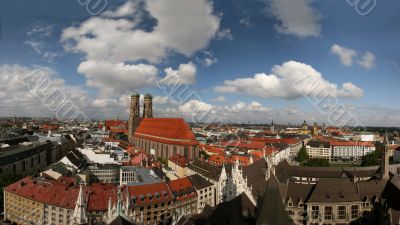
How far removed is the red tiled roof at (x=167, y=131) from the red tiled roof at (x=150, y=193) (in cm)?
4893

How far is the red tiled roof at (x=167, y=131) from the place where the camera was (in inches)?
4129

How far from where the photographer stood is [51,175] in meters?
67.2

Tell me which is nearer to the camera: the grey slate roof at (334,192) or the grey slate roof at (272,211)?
the grey slate roof at (272,211)

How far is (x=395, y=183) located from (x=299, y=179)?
23.3m

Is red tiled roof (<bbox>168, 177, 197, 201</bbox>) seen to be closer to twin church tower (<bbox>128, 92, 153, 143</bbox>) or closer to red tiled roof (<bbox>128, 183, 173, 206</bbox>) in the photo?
red tiled roof (<bbox>128, 183, 173, 206</bbox>)

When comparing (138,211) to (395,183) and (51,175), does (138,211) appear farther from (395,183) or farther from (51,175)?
(395,183)

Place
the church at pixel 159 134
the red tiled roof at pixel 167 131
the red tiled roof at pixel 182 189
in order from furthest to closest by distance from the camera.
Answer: the red tiled roof at pixel 167 131 → the church at pixel 159 134 → the red tiled roof at pixel 182 189

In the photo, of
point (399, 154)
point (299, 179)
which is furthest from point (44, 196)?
point (399, 154)

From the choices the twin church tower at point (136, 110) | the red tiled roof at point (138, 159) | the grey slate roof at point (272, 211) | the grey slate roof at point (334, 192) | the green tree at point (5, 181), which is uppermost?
the twin church tower at point (136, 110)

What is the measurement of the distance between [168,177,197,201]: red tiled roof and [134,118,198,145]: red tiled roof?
43.6m

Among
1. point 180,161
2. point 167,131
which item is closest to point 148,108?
point 167,131

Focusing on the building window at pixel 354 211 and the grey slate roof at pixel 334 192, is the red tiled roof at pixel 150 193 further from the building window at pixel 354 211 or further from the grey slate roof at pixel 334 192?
the building window at pixel 354 211

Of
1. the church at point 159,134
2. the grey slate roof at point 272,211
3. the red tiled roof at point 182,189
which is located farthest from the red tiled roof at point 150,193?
the church at point 159,134

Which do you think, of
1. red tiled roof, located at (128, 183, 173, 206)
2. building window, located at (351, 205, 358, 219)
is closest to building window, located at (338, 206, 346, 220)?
building window, located at (351, 205, 358, 219)
